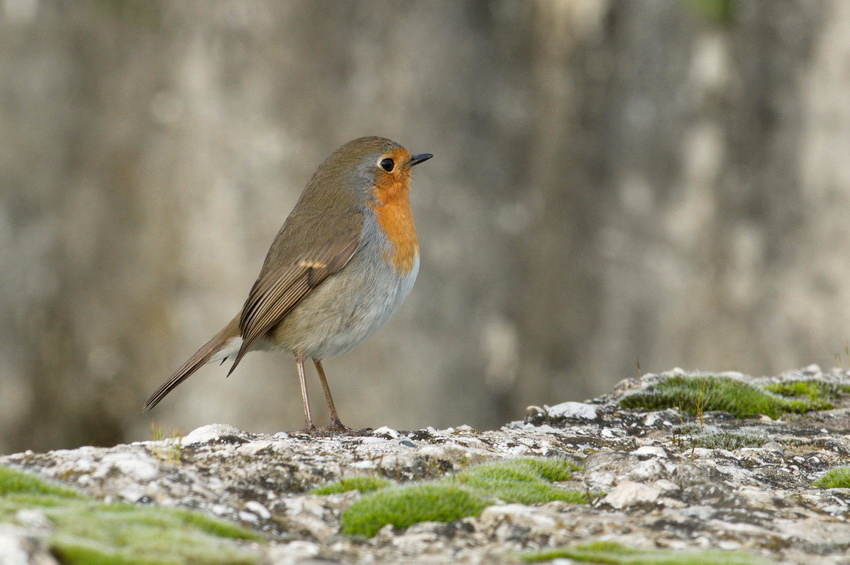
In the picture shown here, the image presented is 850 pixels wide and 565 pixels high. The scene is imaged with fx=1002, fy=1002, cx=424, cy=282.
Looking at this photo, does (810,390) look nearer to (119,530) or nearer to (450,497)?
(450,497)

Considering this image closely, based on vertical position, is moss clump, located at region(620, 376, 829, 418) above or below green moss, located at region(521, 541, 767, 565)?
above

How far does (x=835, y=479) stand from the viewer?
21.8 feet

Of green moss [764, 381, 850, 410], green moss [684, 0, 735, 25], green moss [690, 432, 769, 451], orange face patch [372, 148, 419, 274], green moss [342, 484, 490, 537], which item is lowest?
green moss [342, 484, 490, 537]

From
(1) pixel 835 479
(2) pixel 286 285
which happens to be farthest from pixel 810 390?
(2) pixel 286 285

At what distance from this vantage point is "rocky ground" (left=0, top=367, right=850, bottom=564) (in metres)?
4.98

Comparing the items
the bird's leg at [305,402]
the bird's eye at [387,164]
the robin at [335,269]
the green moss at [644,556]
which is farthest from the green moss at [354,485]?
the bird's eye at [387,164]

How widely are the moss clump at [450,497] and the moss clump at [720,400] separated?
3436 mm

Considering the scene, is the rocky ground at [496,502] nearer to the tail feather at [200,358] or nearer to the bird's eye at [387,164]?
the tail feather at [200,358]

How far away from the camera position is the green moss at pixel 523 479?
5.91m

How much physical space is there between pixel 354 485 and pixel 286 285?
Answer: 2.97 m

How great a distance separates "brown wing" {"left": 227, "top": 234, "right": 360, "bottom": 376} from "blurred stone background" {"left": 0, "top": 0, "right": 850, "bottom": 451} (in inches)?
577

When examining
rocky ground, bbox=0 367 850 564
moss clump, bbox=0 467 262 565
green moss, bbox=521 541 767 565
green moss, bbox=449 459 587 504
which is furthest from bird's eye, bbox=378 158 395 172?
green moss, bbox=521 541 767 565

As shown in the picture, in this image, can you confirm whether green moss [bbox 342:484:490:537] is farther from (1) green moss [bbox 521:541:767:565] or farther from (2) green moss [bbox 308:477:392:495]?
(1) green moss [bbox 521:541:767:565]

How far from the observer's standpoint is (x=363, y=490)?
599 centimetres
